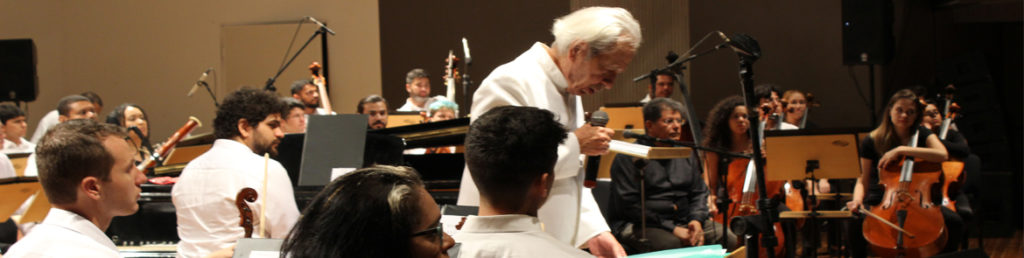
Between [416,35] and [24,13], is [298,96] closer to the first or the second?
[416,35]

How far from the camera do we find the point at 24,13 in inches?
417

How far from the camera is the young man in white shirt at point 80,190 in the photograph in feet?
6.55

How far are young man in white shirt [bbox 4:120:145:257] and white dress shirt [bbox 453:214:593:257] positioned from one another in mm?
810

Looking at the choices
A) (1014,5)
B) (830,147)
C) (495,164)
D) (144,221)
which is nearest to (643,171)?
(830,147)

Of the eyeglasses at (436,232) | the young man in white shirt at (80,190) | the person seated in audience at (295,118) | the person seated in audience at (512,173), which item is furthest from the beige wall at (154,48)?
the eyeglasses at (436,232)

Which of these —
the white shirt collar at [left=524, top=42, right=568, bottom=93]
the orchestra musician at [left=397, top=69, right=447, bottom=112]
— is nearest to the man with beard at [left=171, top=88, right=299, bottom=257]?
the white shirt collar at [left=524, top=42, right=568, bottom=93]

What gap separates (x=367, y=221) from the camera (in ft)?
4.25

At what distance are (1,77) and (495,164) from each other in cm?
867

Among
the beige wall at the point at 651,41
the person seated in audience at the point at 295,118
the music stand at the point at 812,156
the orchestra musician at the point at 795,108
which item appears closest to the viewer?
the music stand at the point at 812,156

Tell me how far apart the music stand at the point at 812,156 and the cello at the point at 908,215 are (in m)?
0.44

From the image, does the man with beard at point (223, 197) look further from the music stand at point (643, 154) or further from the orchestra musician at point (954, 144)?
the orchestra musician at point (954, 144)

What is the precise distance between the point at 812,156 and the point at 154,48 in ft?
26.4

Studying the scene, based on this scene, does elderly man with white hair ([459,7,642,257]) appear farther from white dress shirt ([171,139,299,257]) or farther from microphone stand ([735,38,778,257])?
white dress shirt ([171,139,299,257])

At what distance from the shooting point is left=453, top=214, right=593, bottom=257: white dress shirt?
1809mm
